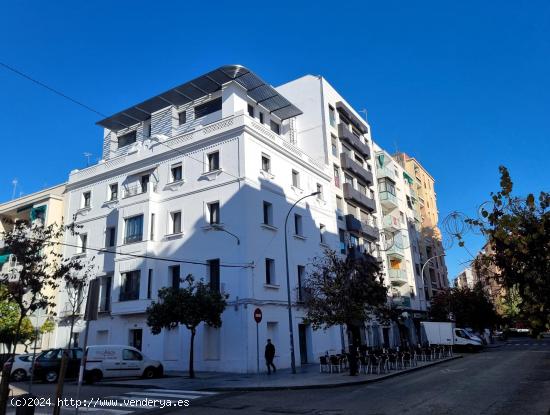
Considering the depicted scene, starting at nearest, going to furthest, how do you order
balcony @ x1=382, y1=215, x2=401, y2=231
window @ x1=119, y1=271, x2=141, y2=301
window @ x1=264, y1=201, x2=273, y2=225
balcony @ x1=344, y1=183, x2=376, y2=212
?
window @ x1=119, y1=271, x2=141, y2=301, window @ x1=264, y1=201, x2=273, y2=225, balcony @ x1=344, y1=183, x2=376, y2=212, balcony @ x1=382, y1=215, x2=401, y2=231

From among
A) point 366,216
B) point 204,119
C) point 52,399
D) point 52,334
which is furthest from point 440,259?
point 52,399

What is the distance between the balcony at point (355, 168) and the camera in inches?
1555

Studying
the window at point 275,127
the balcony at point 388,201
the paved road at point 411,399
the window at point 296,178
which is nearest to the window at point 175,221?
the window at point 296,178

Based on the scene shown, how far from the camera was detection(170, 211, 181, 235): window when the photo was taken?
28406 mm

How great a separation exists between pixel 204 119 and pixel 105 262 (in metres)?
11.8

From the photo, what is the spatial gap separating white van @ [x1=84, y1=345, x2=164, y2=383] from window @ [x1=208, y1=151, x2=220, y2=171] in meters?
11.8

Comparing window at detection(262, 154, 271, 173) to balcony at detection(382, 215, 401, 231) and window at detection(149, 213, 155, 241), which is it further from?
balcony at detection(382, 215, 401, 231)

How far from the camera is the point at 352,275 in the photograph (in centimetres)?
2131

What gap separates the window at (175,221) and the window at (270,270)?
615cm

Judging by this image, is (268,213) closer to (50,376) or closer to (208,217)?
(208,217)

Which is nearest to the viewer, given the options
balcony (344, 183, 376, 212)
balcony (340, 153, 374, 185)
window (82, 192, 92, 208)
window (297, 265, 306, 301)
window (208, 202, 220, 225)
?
window (208, 202, 220, 225)

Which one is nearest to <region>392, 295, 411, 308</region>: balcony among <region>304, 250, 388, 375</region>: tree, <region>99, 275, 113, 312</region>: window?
<region>304, 250, 388, 375</region>: tree

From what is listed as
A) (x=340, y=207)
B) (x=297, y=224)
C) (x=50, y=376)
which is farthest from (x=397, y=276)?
(x=50, y=376)

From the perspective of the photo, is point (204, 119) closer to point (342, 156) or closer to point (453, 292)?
point (342, 156)
